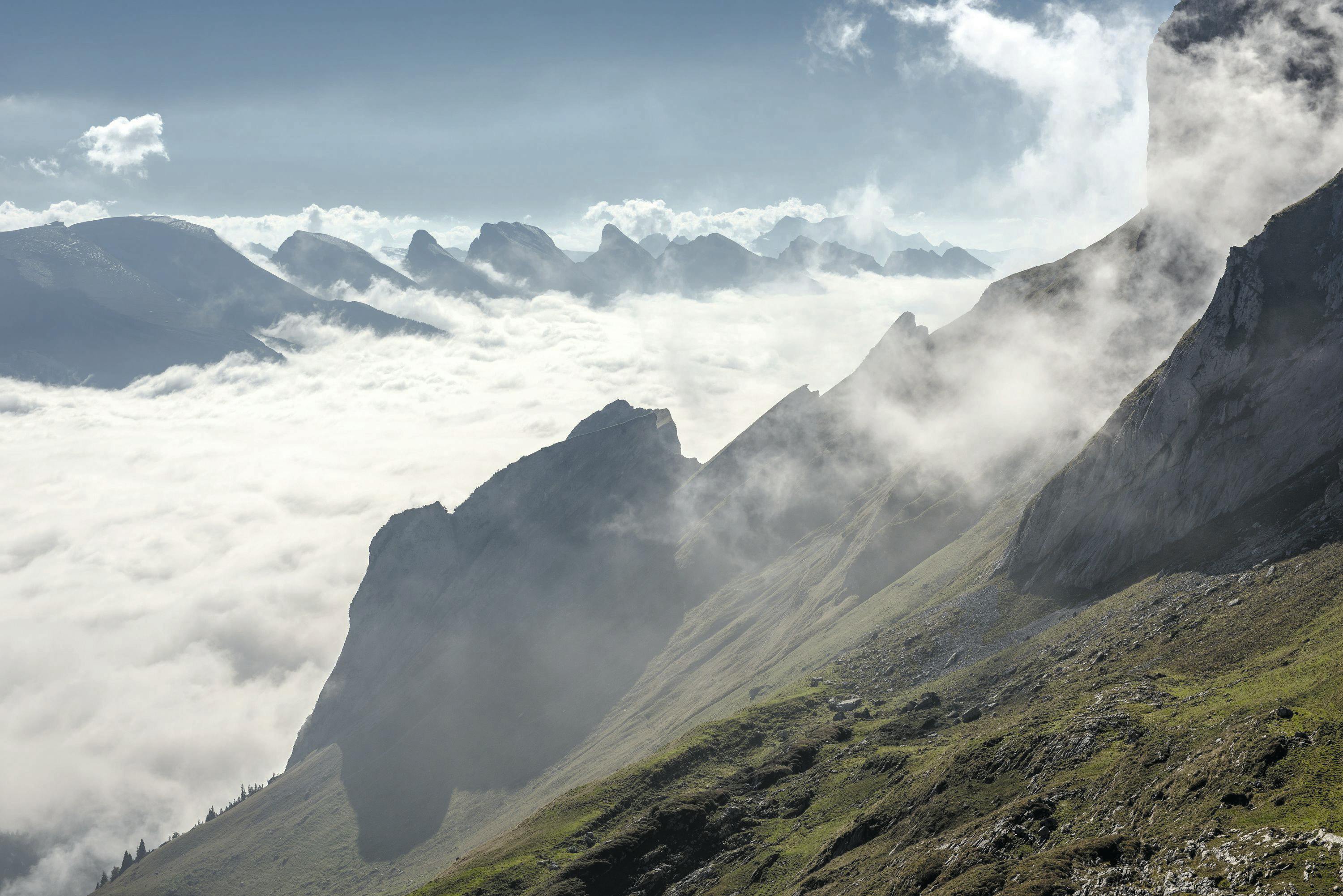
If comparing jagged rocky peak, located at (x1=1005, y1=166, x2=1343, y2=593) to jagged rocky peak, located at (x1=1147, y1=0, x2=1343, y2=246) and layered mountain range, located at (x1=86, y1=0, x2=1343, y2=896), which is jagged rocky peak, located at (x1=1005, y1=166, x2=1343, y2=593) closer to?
layered mountain range, located at (x1=86, y1=0, x2=1343, y2=896)

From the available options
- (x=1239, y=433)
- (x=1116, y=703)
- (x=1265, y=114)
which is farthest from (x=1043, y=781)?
(x=1265, y=114)

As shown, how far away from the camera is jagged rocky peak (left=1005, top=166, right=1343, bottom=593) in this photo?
116 metres

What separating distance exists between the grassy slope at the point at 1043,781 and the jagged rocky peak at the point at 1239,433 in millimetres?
12231

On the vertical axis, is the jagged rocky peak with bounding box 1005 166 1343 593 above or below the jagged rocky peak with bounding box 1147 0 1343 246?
below

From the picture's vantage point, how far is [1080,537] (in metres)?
152

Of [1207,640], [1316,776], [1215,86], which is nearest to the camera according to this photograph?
[1316,776]

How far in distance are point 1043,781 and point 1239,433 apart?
86333 mm

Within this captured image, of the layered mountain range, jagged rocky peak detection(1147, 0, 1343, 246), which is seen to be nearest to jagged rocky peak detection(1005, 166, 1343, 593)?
the layered mountain range

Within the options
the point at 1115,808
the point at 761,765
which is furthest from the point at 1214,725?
the point at 761,765

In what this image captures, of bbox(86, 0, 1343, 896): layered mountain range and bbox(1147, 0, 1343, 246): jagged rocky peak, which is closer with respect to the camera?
bbox(86, 0, 1343, 896): layered mountain range

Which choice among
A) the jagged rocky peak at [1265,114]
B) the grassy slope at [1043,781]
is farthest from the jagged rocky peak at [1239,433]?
the jagged rocky peak at [1265,114]

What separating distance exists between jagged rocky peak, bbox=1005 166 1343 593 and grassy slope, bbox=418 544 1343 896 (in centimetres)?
1223

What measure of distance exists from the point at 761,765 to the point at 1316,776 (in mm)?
90944

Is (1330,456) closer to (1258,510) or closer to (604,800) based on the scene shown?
(1258,510)
